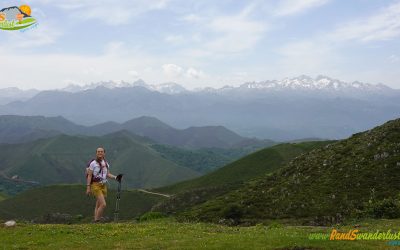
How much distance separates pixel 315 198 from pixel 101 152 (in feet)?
85.9

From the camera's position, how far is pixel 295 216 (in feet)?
135

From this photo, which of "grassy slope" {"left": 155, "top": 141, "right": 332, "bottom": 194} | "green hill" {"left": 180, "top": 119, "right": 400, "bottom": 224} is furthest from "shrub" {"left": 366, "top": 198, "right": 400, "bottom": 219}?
"grassy slope" {"left": 155, "top": 141, "right": 332, "bottom": 194}

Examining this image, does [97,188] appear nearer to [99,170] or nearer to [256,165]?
[99,170]

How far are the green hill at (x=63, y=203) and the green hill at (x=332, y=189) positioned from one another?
104401mm

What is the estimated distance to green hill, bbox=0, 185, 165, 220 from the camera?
162 metres

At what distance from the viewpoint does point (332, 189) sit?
44.3 m

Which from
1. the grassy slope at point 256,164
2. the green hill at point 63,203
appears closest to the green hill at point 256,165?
the grassy slope at point 256,164

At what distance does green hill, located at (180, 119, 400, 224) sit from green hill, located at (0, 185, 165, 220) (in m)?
104

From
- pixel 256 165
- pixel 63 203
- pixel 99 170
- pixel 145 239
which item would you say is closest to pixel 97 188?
pixel 99 170

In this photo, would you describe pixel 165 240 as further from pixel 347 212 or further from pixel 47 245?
pixel 347 212

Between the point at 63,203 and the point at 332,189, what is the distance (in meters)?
160

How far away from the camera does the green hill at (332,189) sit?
1538 inches

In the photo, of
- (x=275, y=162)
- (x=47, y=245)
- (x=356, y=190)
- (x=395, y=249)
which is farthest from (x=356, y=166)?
Answer: (x=275, y=162)

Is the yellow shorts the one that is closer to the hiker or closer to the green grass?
the hiker
